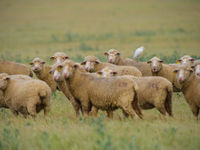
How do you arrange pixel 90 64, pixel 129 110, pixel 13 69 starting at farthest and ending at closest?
pixel 13 69 → pixel 90 64 → pixel 129 110

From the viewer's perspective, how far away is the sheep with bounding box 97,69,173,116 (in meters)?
11.0

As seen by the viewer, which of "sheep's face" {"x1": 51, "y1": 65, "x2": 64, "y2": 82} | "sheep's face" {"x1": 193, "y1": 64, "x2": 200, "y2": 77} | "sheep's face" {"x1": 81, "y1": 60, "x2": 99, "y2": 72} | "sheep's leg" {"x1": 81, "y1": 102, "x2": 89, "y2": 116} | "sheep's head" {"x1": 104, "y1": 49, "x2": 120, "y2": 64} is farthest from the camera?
"sheep's head" {"x1": 104, "y1": 49, "x2": 120, "y2": 64}

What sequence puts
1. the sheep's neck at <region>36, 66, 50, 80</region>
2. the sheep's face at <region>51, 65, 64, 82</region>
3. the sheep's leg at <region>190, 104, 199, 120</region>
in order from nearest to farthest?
the sheep's leg at <region>190, 104, 199, 120</region>, the sheep's face at <region>51, 65, 64, 82</region>, the sheep's neck at <region>36, 66, 50, 80</region>

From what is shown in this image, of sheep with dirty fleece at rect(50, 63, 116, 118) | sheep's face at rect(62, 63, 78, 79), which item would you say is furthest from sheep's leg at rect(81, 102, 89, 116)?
sheep's face at rect(62, 63, 78, 79)

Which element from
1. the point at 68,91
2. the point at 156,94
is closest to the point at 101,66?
the point at 68,91

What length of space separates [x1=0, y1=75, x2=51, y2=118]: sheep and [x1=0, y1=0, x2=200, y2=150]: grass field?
0.36 m

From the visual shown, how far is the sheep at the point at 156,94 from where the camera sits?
1097 cm

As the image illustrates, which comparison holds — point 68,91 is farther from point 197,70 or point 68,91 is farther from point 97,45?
point 97,45

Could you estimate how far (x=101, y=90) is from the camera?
34.2 ft

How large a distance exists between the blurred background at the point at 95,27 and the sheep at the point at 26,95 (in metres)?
19.0

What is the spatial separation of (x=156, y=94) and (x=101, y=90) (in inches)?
64.9

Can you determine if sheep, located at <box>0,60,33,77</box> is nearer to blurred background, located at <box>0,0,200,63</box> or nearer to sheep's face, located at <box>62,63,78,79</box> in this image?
sheep's face, located at <box>62,63,78,79</box>

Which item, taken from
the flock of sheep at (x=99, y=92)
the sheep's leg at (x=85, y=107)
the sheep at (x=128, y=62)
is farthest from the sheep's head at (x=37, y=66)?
the sheep's leg at (x=85, y=107)

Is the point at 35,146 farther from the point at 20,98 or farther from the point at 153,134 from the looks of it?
the point at 20,98
